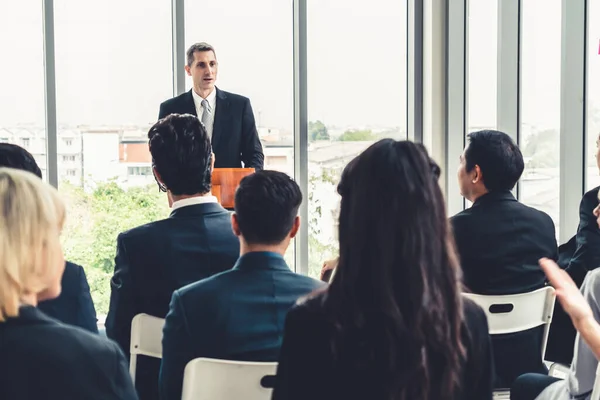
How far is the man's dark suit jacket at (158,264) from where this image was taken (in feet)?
8.48

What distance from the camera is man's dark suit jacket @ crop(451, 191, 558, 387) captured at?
3.04m

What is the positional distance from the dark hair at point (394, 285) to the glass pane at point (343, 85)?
452 centimetres

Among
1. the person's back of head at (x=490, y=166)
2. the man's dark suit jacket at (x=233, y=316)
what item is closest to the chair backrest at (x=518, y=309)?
the person's back of head at (x=490, y=166)

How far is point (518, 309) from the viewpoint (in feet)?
9.36

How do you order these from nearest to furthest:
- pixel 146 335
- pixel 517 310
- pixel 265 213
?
pixel 265 213 → pixel 146 335 → pixel 517 310

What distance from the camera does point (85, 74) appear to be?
220 inches

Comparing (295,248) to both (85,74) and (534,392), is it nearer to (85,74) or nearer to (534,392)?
(85,74)

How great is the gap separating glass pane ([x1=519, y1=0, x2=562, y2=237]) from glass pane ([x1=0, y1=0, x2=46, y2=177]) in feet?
10.7

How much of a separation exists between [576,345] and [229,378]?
0.95 metres

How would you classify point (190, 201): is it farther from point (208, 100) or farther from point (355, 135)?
point (355, 135)

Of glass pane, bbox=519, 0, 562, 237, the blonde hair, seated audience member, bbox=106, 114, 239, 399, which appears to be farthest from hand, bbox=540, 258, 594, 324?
glass pane, bbox=519, 0, 562, 237

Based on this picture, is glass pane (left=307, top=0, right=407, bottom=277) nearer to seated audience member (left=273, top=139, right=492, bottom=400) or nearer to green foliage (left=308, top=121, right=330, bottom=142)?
green foliage (left=308, top=121, right=330, bottom=142)

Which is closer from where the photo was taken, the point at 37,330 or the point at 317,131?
the point at 37,330

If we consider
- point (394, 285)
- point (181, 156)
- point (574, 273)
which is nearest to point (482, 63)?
point (574, 273)
